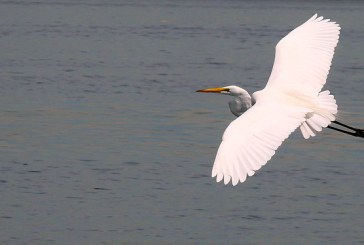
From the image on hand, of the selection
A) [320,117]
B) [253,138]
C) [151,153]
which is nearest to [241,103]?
[320,117]

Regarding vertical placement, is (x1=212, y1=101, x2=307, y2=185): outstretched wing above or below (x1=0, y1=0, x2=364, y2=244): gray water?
above

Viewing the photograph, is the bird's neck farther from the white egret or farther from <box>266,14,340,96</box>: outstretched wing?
<box>266,14,340,96</box>: outstretched wing

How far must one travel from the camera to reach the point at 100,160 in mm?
13922

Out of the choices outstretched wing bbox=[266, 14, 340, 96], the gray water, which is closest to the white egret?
outstretched wing bbox=[266, 14, 340, 96]

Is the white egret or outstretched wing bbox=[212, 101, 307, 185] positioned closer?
outstretched wing bbox=[212, 101, 307, 185]

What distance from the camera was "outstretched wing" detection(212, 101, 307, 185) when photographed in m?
8.03

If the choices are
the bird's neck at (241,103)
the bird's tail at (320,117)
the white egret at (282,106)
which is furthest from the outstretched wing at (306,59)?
the bird's neck at (241,103)

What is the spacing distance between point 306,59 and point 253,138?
8.95 ft

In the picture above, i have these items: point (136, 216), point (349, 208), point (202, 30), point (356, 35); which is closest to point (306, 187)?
point (349, 208)

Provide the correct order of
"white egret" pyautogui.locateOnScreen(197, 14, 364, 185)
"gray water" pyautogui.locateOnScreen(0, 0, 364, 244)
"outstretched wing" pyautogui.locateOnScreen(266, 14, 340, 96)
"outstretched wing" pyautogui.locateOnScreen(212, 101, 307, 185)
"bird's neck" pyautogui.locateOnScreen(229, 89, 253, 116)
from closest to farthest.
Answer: "outstretched wing" pyautogui.locateOnScreen(212, 101, 307, 185)
"white egret" pyautogui.locateOnScreen(197, 14, 364, 185)
"bird's neck" pyautogui.locateOnScreen(229, 89, 253, 116)
"outstretched wing" pyautogui.locateOnScreen(266, 14, 340, 96)
"gray water" pyautogui.locateOnScreen(0, 0, 364, 244)

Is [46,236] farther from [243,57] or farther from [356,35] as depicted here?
[356,35]

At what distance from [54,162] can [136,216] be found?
253cm

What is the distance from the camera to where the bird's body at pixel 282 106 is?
8242 mm

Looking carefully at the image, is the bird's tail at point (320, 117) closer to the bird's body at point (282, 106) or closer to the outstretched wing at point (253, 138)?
the bird's body at point (282, 106)
